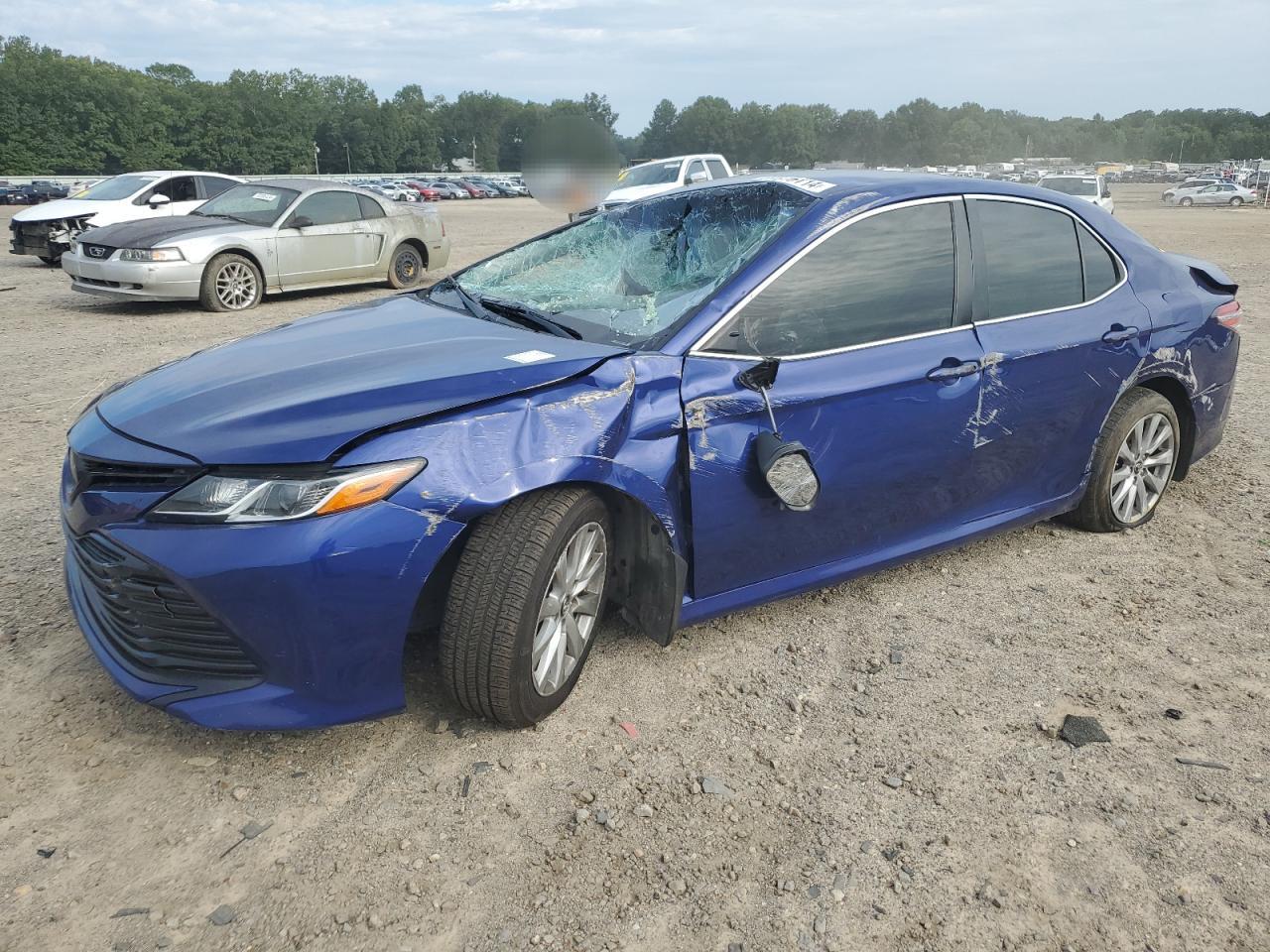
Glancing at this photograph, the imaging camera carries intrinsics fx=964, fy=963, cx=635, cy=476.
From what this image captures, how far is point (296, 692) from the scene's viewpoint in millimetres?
2449

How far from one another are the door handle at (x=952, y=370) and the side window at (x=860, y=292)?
0.14 m

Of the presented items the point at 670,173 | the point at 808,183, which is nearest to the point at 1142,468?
the point at 808,183

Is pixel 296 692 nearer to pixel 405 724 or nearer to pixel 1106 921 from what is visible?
pixel 405 724

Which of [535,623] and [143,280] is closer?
[535,623]

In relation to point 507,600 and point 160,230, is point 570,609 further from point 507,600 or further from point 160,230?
point 160,230

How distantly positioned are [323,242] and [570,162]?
5.88m

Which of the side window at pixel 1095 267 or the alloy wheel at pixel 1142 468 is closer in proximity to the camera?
the side window at pixel 1095 267

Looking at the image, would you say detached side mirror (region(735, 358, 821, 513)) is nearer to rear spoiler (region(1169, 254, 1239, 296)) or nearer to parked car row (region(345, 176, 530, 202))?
rear spoiler (region(1169, 254, 1239, 296))

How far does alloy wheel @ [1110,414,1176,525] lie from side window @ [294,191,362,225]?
29.9 feet

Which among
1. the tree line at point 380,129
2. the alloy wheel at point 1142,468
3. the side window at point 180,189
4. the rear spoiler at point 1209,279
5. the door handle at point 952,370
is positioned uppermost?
the tree line at point 380,129

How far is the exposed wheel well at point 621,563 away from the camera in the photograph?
2.64 m

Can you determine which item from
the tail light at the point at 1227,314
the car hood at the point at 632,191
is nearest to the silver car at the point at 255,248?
the car hood at the point at 632,191

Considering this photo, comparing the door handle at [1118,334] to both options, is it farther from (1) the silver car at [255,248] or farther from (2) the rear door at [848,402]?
(1) the silver car at [255,248]

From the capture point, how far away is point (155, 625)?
249 centimetres
